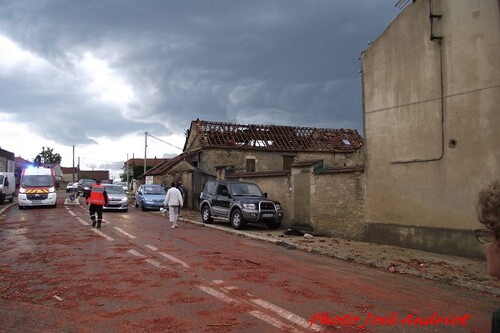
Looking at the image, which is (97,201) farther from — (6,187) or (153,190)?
(6,187)

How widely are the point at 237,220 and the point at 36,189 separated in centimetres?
1384

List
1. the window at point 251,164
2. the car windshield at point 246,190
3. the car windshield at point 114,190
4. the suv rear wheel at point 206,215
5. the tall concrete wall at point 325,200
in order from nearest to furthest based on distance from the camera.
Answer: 1. the tall concrete wall at point 325,200
2. the car windshield at point 246,190
3. the suv rear wheel at point 206,215
4. the car windshield at point 114,190
5. the window at point 251,164

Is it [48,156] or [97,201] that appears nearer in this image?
[97,201]

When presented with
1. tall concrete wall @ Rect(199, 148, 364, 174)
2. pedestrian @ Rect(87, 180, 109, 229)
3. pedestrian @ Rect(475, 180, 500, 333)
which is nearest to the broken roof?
tall concrete wall @ Rect(199, 148, 364, 174)

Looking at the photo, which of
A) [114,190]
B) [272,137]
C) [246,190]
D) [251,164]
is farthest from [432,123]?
[272,137]

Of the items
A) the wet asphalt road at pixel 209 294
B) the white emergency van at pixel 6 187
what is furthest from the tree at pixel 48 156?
the wet asphalt road at pixel 209 294

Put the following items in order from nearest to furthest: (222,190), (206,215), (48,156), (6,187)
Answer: (222,190), (206,215), (6,187), (48,156)

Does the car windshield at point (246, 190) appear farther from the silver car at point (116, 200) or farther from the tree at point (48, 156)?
the tree at point (48, 156)

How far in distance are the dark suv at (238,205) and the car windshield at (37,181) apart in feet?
35.9

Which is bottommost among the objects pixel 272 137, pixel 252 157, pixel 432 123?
pixel 432 123

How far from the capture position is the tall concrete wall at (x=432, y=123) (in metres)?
10.3

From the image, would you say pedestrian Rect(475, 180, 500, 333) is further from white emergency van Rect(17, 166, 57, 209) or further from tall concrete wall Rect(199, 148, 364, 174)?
tall concrete wall Rect(199, 148, 364, 174)

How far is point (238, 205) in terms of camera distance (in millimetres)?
16500

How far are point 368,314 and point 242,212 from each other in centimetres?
1060
